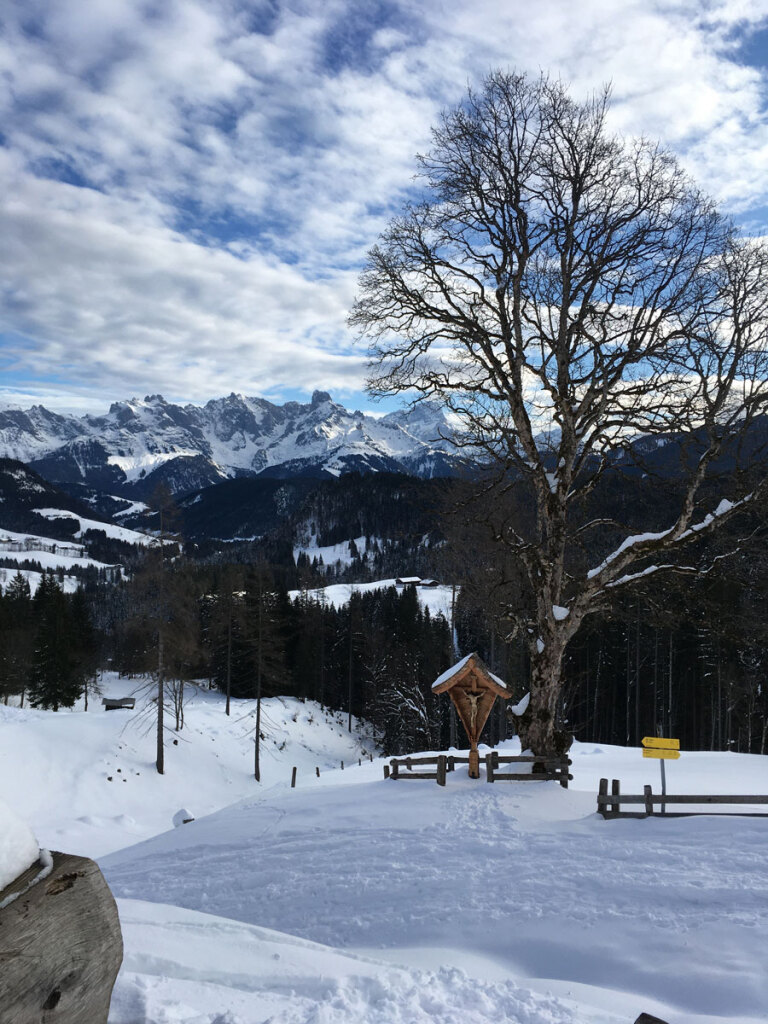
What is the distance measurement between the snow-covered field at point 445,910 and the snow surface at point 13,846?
188 centimetres

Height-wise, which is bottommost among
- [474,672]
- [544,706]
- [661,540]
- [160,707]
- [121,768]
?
[121,768]

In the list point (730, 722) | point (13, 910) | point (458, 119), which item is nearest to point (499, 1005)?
point (13, 910)

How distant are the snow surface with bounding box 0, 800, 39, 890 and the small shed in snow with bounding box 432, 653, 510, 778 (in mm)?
13370

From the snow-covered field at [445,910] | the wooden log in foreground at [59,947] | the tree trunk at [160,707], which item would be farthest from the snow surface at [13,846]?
the tree trunk at [160,707]

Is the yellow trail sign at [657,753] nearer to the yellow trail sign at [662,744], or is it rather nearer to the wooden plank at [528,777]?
the yellow trail sign at [662,744]

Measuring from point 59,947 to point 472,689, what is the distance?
13.8 m

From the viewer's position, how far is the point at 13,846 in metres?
2.13

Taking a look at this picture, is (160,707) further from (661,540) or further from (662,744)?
(661,540)

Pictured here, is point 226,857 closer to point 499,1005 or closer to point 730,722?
point 499,1005

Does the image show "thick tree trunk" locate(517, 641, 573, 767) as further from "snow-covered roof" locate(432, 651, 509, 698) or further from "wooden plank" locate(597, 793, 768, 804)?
"wooden plank" locate(597, 793, 768, 804)

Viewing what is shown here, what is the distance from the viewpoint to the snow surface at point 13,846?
208 centimetres

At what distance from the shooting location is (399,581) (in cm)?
10969

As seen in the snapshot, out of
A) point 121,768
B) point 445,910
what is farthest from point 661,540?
point 121,768

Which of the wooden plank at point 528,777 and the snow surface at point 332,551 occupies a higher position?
the snow surface at point 332,551
